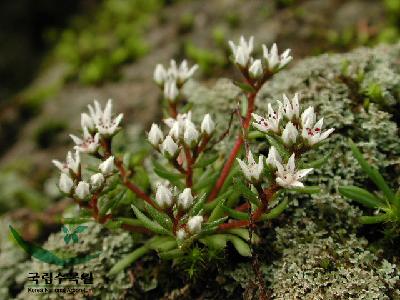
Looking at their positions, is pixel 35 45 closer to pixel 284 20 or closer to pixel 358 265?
pixel 284 20

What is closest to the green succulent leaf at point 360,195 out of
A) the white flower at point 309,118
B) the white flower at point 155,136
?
the white flower at point 309,118

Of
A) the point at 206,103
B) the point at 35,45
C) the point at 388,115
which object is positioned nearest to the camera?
the point at 388,115

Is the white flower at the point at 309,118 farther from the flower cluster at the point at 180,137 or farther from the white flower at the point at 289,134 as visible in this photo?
the flower cluster at the point at 180,137

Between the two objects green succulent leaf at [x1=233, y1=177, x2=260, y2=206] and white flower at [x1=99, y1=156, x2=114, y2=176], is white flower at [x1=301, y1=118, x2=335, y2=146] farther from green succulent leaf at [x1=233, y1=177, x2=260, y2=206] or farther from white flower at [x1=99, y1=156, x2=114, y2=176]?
white flower at [x1=99, y1=156, x2=114, y2=176]

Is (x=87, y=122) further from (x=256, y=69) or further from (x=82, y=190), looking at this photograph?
(x=256, y=69)

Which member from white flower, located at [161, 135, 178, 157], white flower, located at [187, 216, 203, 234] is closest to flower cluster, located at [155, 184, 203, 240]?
white flower, located at [187, 216, 203, 234]

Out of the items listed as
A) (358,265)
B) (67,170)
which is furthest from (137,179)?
(358,265)

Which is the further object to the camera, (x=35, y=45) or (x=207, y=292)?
(x=35, y=45)

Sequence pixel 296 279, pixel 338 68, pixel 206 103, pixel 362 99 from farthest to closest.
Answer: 1. pixel 206 103
2. pixel 338 68
3. pixel 362 99
4. pixel 296 279
